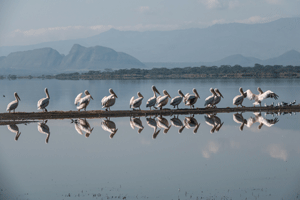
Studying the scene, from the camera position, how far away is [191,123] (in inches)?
682

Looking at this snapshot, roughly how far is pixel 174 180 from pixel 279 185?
2.35 meters

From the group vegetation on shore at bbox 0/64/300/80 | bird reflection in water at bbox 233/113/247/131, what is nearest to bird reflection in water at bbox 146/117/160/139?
bird reflection in water at bbox 233/113/247/131

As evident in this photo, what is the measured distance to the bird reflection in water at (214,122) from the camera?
52.9 ft

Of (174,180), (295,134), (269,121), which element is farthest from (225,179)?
(269,121)

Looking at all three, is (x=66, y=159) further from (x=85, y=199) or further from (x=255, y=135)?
(x=255, y=135)

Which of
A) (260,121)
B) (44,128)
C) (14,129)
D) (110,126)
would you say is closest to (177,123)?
(110,126)

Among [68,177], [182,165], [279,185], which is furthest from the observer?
[182,165]

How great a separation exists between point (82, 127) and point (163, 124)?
337 centimetres

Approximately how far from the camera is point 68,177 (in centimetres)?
982

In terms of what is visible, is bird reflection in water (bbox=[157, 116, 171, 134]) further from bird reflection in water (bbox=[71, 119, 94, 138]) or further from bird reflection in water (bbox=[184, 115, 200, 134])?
bird reflection in water (bbox=[71, 119, 94, 138])

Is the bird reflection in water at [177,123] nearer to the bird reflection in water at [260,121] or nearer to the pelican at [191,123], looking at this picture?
the pelican at [191,123]

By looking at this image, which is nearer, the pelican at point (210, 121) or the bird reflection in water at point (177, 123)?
the pelican at point (210, 121)

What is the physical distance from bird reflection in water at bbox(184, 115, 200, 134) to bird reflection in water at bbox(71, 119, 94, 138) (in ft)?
13.0

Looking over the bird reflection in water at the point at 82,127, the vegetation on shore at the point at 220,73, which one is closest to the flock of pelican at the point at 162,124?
the bird reflection in water at the point at 82,127
